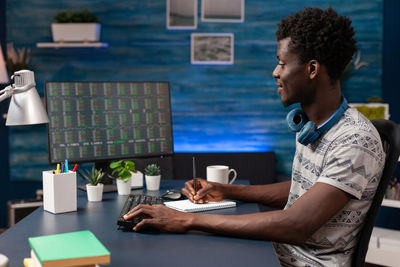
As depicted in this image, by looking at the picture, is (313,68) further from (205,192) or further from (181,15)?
(181,15)

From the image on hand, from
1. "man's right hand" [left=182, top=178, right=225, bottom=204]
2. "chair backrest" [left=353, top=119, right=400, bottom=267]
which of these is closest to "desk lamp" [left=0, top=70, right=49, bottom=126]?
"man's right hand" [left=182, top=178, right=225, bottom=204]

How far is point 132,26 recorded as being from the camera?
3697 millimetres

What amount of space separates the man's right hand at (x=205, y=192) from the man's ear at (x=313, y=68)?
1.90 ft

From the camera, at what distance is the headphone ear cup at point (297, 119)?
4.75ft

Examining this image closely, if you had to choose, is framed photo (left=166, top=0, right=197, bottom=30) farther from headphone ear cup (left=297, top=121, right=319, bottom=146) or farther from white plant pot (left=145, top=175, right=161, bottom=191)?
headphone ear cup (left=297, top=121, right=319, bottom=146)

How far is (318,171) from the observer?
1.33 metres

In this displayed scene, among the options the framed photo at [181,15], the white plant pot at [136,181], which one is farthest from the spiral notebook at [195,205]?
the framed photo at [181,15]

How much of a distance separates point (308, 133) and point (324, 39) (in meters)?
0.29

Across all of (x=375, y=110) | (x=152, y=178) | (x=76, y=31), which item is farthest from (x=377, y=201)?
(x=76, y=31)

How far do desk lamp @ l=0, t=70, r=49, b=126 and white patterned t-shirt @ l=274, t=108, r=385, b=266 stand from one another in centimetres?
83

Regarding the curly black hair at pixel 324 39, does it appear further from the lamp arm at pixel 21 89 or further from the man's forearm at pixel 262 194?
the lamp arm at pixel 21 89

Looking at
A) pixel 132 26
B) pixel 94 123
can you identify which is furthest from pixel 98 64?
pixel 94 123

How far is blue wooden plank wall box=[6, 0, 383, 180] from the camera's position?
12.1ft

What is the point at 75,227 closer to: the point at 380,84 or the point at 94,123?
the point at 94,123
